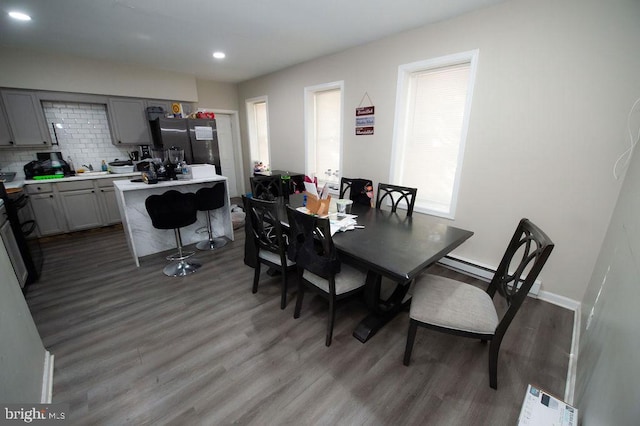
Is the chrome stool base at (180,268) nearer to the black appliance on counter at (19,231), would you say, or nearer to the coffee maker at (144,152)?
the black appliance on counter at (19,231)

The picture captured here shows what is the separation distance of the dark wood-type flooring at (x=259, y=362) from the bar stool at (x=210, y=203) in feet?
3.17

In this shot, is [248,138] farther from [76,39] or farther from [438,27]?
[438,27]

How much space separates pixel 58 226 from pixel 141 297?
2.74 meters

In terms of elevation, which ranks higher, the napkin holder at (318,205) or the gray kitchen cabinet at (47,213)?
the napkin holder at (318,205)

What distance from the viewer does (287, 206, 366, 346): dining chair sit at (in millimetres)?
1638

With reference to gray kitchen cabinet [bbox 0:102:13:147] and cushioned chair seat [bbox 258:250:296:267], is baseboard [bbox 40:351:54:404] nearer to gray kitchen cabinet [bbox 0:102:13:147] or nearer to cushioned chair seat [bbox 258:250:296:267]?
cushioned chair seat [bbox 258:250:296:267]

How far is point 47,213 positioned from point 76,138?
133cm

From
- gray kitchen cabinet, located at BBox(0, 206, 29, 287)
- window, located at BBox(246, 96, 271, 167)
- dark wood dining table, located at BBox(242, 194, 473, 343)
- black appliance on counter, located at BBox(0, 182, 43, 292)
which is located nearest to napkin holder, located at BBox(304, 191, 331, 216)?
dark wood dining table, located at BBox(242, 194, 473, 343)

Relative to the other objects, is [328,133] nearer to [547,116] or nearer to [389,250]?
[547,116]

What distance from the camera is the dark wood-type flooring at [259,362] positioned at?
1384mm

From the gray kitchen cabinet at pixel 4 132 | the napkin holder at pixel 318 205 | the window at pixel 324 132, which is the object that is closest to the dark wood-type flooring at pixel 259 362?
the napkin holder at pixel 318 205

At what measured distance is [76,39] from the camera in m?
3.02

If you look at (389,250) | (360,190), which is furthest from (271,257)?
(360,190)

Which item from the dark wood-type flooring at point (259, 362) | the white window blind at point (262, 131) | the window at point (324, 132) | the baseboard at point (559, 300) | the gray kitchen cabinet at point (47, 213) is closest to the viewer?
the dark wood-type flooring at point (259, 362)
